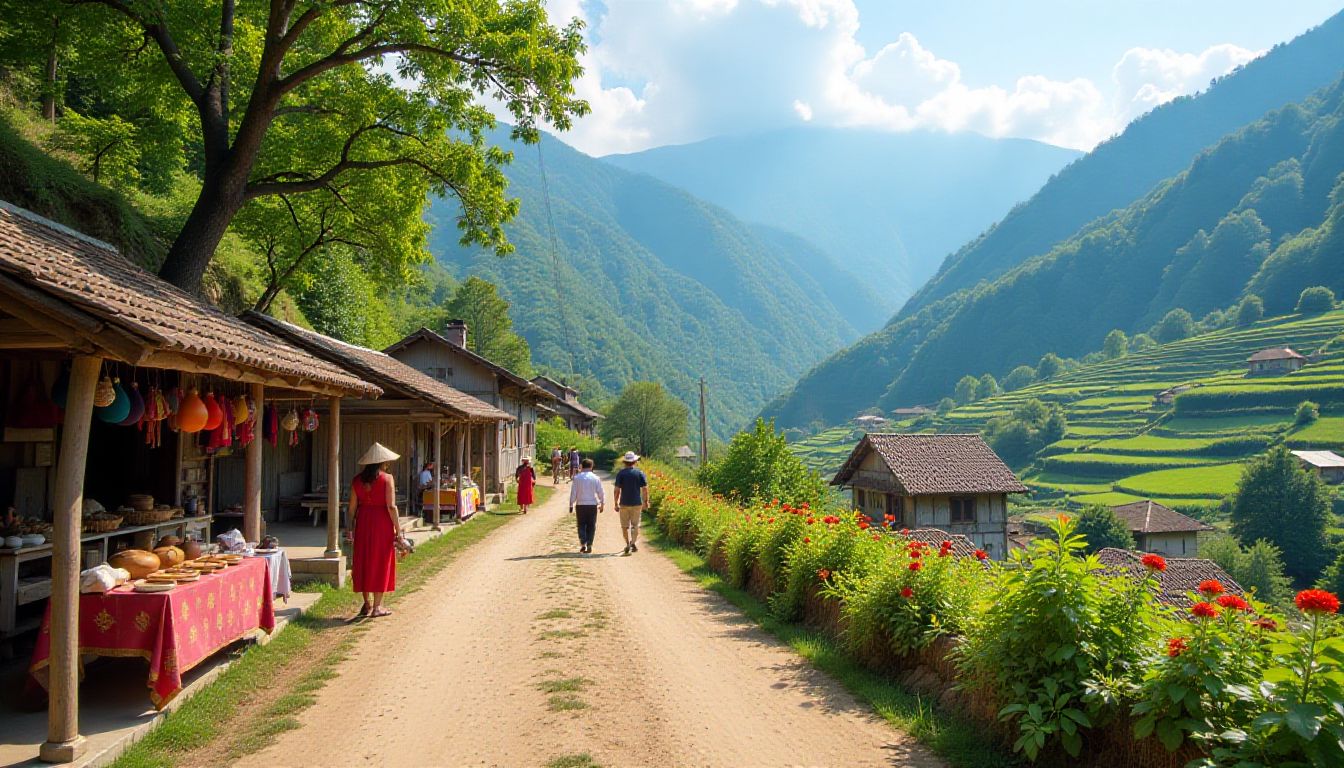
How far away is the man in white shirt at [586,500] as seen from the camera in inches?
539

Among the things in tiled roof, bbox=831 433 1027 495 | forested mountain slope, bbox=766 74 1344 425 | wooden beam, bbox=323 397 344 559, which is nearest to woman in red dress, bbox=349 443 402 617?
wooden beam, bbox=323 397 344 559

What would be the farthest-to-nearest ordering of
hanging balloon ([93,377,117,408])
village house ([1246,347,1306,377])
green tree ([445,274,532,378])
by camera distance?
village house ([1246,347,1306,377]) < green tree ([445,274,532,378]) < hanging balloon ([93,377,117,408])

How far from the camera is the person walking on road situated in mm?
13984

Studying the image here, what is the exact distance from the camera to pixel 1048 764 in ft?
14.7

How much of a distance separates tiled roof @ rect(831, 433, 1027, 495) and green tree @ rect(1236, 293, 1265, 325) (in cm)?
9270

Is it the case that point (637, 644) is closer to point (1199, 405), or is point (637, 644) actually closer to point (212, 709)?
point (212, 709)

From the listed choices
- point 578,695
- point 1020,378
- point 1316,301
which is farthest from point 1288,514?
point 1020,378

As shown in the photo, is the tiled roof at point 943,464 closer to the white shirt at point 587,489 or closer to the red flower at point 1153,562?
the white shirt at point 587,489

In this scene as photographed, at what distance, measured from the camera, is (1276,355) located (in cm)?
7838

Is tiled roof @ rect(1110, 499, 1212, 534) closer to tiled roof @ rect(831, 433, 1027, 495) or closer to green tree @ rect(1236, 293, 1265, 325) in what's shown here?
tiled roof @ rect(831, 433, 1027, 495)

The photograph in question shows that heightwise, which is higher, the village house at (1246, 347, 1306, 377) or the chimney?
the village house at (1246, 347, 1306, 377)

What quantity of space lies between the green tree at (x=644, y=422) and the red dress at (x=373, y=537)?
44.0 metres

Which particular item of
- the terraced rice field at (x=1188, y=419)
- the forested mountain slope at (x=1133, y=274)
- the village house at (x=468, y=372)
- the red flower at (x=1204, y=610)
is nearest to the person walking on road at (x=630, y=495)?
the red flower at (x=1204, y=610)

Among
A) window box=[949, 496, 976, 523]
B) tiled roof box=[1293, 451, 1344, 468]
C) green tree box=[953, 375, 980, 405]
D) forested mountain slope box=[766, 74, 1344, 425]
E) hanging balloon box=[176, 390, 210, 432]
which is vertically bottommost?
window box=[949, 496, 976, 523]
